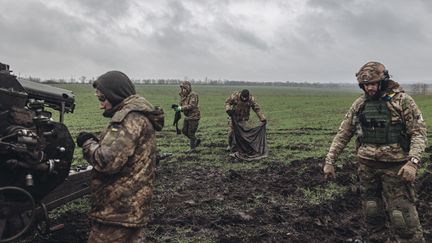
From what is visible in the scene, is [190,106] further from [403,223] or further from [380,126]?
[403,223]

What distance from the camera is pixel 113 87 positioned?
3932 mm

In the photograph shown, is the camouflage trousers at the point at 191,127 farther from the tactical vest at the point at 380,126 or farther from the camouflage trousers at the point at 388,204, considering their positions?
the tactical vest at the point at 380,126

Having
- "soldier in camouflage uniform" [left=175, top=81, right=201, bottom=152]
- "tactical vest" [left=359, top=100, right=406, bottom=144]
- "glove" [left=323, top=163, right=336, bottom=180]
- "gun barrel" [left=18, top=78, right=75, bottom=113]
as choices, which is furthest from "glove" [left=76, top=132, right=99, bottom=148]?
"soldier in camouflage uniform" [left=175, top=81, right=201, bottom=152]

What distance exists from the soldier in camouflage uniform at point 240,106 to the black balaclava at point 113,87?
29.2 ft

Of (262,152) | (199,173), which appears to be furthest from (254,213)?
(262,152)

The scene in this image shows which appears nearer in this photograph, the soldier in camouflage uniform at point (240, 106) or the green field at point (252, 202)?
the green field at point (252, 202)

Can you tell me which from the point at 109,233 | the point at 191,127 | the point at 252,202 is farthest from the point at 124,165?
the point at 191,127

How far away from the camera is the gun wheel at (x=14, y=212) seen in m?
Result: 4.50

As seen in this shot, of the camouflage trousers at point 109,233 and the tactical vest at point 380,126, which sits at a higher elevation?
the tactical vest at point 380,126

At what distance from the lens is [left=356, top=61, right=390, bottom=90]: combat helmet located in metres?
5.32

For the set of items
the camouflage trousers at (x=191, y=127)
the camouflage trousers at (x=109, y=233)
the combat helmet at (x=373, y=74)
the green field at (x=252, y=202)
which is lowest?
the green field at (x=252, y=202)

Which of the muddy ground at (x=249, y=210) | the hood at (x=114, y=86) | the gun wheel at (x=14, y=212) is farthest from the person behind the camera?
the muddy ground at (x=249, y=210)

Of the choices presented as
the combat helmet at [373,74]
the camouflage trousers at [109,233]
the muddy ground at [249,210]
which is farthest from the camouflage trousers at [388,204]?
the camouflage trousers at [109,233]

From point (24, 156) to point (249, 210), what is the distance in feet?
13.3
